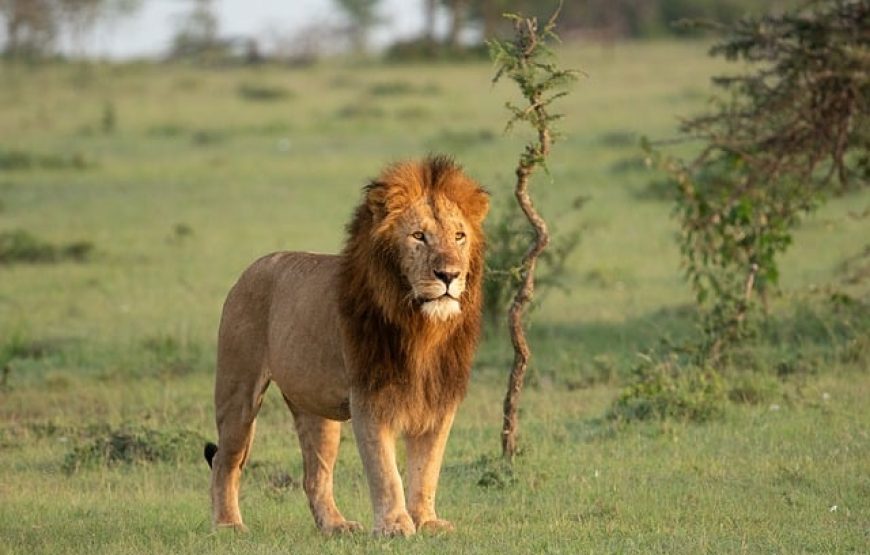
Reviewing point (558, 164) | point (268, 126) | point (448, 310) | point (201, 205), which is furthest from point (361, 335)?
point (268, 126)

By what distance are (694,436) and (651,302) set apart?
4.70 meters

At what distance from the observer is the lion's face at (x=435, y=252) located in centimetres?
586

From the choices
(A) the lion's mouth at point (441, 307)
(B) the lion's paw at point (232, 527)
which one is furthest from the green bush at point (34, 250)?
(A) the lion's mouth at point (441, 307)

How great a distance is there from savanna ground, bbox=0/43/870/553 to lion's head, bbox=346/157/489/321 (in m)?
0.83

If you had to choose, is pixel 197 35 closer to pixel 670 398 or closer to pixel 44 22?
pixel 44 22

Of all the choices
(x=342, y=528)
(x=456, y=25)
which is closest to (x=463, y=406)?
(x=342, y=528)

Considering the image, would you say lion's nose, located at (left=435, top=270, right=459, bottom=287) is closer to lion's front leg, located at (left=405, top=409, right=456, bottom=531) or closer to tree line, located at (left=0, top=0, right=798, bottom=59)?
lion's front leg, located at (left=405, top=409, right=456, bottom=531)

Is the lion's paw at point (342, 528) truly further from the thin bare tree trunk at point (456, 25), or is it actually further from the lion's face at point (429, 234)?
the thin bare tree trunk at point (456, 25)

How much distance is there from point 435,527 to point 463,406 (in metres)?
3.34

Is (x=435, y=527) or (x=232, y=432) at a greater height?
(x=232, y=432)

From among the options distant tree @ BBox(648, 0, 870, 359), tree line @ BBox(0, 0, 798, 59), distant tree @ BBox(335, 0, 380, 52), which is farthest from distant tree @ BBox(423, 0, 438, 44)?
distant tree @ BBox(648, 0, 870, 359)

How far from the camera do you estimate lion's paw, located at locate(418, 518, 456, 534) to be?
6125mm

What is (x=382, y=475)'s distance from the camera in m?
5.99

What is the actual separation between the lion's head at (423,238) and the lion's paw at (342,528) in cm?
87
